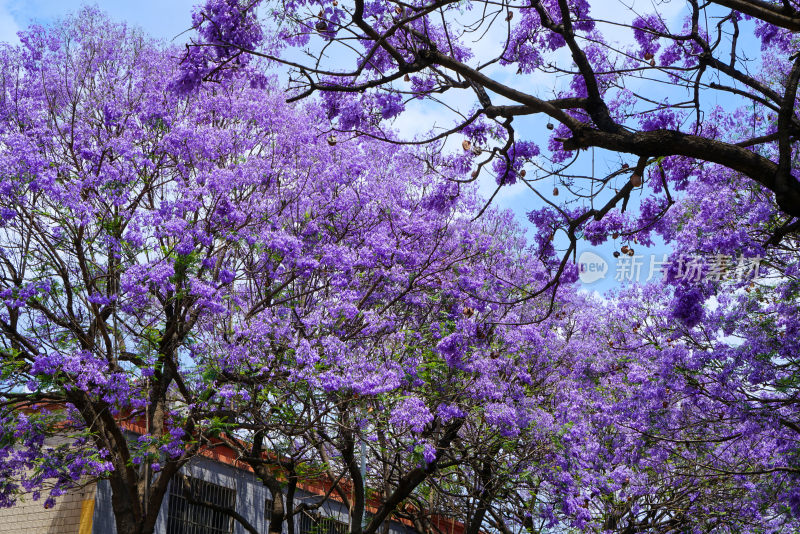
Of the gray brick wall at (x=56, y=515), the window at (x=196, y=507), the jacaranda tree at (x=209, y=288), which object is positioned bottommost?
the gray brick wall at (x=56, y=515)

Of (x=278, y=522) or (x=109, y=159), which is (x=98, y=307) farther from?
(x=278, y=522)

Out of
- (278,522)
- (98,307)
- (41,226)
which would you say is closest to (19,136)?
(41,226)

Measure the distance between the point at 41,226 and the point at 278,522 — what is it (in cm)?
555

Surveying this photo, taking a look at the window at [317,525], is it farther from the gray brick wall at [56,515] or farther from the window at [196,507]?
the gray brick wall at [56,515]

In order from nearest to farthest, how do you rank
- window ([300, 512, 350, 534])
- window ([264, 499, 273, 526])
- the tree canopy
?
the tree canopy → window ([264, 499, 273, 526]) → window ([300, 512, 350, 534])

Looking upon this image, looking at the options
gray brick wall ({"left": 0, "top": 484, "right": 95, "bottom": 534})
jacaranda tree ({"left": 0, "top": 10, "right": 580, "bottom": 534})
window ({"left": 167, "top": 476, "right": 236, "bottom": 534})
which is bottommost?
gray brick wall ({"left": 0, "top": 484, "right": 95, "bottom": 534})

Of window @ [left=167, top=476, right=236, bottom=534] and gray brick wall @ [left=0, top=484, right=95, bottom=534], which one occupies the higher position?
window @ [left=167, top=476, right=236, bottom=534]

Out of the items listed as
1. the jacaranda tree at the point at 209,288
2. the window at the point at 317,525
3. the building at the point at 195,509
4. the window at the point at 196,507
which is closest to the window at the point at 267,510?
the building at the point at 195,509

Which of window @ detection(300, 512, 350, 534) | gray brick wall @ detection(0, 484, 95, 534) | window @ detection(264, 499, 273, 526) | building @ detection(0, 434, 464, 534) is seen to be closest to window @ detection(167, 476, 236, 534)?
building @ detection(0, 434, 464, 534)

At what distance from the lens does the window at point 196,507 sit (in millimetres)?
13492

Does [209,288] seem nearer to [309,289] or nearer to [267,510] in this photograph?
[309,289]

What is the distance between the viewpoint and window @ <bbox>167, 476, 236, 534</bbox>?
1349 centimetres

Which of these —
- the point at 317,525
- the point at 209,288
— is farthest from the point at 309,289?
the point at 317,525

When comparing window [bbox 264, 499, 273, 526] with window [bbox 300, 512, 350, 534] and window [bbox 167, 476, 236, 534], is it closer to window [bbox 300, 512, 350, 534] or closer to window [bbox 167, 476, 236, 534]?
window [bbox 167, 476, 236, 534]
